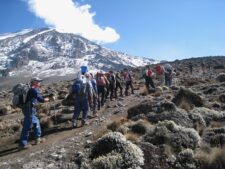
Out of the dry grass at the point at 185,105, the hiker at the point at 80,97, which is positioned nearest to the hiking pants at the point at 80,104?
the hiker at the point at 80,97

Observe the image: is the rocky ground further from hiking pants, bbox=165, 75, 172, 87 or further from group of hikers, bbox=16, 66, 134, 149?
hiking pants, bbox=165, 75, 172, 87

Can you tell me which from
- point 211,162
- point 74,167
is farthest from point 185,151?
point 74,167

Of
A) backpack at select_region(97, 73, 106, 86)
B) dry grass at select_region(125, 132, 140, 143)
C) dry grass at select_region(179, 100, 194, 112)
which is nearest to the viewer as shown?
dry grass at select_region(125, 132, 140, 143)

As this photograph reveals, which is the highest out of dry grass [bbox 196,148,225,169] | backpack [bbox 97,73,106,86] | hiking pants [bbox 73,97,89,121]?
backpack [bbox 97,73,106,86]

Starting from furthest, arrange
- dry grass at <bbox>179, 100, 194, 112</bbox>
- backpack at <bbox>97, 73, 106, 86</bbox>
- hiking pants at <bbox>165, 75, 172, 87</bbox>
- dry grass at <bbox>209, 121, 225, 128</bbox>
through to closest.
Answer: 1. hiking pants at <bbox>165, 75, 172, 87</bbox>
2. backpack at <bbox>97, 73, 106, 86</bbox>
3. dry grass at <bbox>179, 100, 194, 112</bbox>
4. dry grass at <bbox>209, 121, 225, 128</bbox>

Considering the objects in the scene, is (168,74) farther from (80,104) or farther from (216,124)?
(216,124)

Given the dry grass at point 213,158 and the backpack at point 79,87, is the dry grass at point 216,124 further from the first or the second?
the backpack at point 79,87

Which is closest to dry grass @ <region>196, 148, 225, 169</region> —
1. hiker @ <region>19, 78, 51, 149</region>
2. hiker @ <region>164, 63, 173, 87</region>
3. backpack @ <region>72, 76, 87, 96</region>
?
hiker @ <region>19, 78, 51, 149</region>

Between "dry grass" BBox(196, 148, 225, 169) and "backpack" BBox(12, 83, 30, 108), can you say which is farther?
"backpack" BBox(12, 83, 30, 108)

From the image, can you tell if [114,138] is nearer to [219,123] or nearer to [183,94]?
[219,123]

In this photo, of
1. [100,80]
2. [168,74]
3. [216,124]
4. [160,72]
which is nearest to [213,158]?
[216,124]

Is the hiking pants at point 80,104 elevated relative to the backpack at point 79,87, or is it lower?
lower

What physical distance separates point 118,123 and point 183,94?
544 cm

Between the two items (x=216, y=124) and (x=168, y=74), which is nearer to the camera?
(x=216, y=124)
